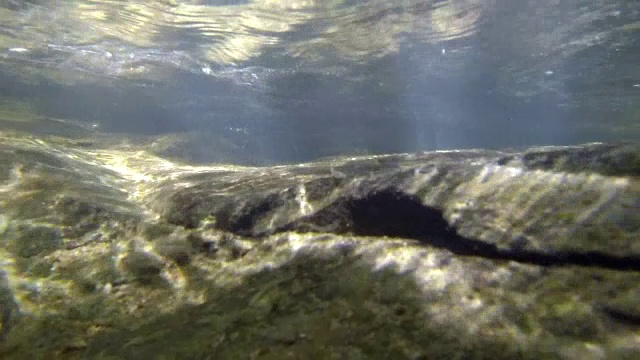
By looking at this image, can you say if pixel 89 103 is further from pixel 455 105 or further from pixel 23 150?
pixel 455 105

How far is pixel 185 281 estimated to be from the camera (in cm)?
330

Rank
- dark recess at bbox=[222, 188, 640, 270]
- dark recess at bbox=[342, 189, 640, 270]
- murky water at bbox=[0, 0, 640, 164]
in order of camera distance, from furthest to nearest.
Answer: murky water at bbox=[0, 0, 640, 164]
dark recess at bbox=[222, 188, 640, 270]
dark recess at bbox=[342, 189, 640, 270]

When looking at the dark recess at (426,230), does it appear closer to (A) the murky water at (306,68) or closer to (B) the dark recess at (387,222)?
(B) the dark recess at (387,222)

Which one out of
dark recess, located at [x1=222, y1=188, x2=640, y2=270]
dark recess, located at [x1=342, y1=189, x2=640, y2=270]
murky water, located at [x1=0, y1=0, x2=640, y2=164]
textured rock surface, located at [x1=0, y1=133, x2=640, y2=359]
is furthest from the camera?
murky water, located at [x1=0, y1=0, x2=640, y2=164]

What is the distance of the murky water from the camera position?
53.9 feet

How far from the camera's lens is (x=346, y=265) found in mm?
3100

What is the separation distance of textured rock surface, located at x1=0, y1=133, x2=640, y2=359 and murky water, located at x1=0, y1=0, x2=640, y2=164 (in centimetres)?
1005

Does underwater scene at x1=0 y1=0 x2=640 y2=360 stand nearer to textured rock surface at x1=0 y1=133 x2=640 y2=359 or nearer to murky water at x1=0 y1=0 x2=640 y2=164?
textured rock surface at x1=0 y1=133 x2=640 y2=359

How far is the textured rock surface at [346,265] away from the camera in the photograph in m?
2.27

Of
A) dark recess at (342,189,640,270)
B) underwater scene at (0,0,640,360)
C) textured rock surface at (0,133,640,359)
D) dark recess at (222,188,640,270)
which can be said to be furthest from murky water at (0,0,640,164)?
dark recess at (342,189,640,270)

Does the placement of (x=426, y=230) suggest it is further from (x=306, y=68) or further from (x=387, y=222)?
(x=306, y=68)

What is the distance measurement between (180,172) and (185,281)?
3.77 m

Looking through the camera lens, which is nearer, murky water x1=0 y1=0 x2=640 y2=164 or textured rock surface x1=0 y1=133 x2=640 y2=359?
textured rock surface x1=0 y1=133 x2=640 y2=359

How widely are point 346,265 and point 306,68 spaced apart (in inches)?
837
